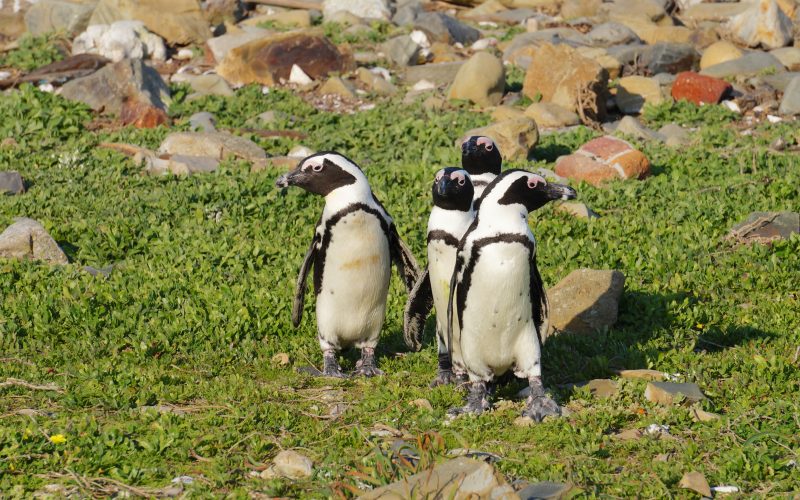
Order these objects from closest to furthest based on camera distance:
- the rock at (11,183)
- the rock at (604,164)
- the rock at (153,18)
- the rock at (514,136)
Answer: the rock at (11,183) < the rock at (604,164) < the rock at (514,136) < the rock at (153,18)

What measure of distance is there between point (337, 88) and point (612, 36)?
6.39 metres

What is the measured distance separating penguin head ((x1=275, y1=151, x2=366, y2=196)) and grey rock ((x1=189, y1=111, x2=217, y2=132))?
6912mm

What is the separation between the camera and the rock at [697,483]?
193 inches

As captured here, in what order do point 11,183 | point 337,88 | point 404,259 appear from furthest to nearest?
1. point 337,88
2. point 11,183
3. point 404,259

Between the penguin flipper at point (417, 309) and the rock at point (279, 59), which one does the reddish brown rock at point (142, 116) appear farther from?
→ the penguin flipper at point (417, 309)

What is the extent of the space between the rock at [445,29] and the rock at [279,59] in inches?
120

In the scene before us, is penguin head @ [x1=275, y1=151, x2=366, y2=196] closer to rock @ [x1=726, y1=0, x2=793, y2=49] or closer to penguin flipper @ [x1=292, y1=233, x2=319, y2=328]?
penguin flipper @ [x1=292, y1=233, x2=319, y2=328]

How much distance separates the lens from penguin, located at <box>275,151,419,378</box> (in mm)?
6793

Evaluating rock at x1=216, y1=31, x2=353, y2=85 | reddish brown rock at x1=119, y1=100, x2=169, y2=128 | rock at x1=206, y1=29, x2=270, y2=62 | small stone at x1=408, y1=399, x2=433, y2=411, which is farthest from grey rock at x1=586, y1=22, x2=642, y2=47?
small stone at x1=408, y1=399, x2=433, y2=411

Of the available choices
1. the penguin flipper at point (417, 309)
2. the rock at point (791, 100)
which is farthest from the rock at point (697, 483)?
the rock at point (791, 100)

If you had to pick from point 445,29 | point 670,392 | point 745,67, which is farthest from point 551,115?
point 670,392

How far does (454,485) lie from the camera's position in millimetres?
→ 4441

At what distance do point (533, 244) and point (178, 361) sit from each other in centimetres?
265

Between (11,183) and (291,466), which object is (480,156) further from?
(11,183)
